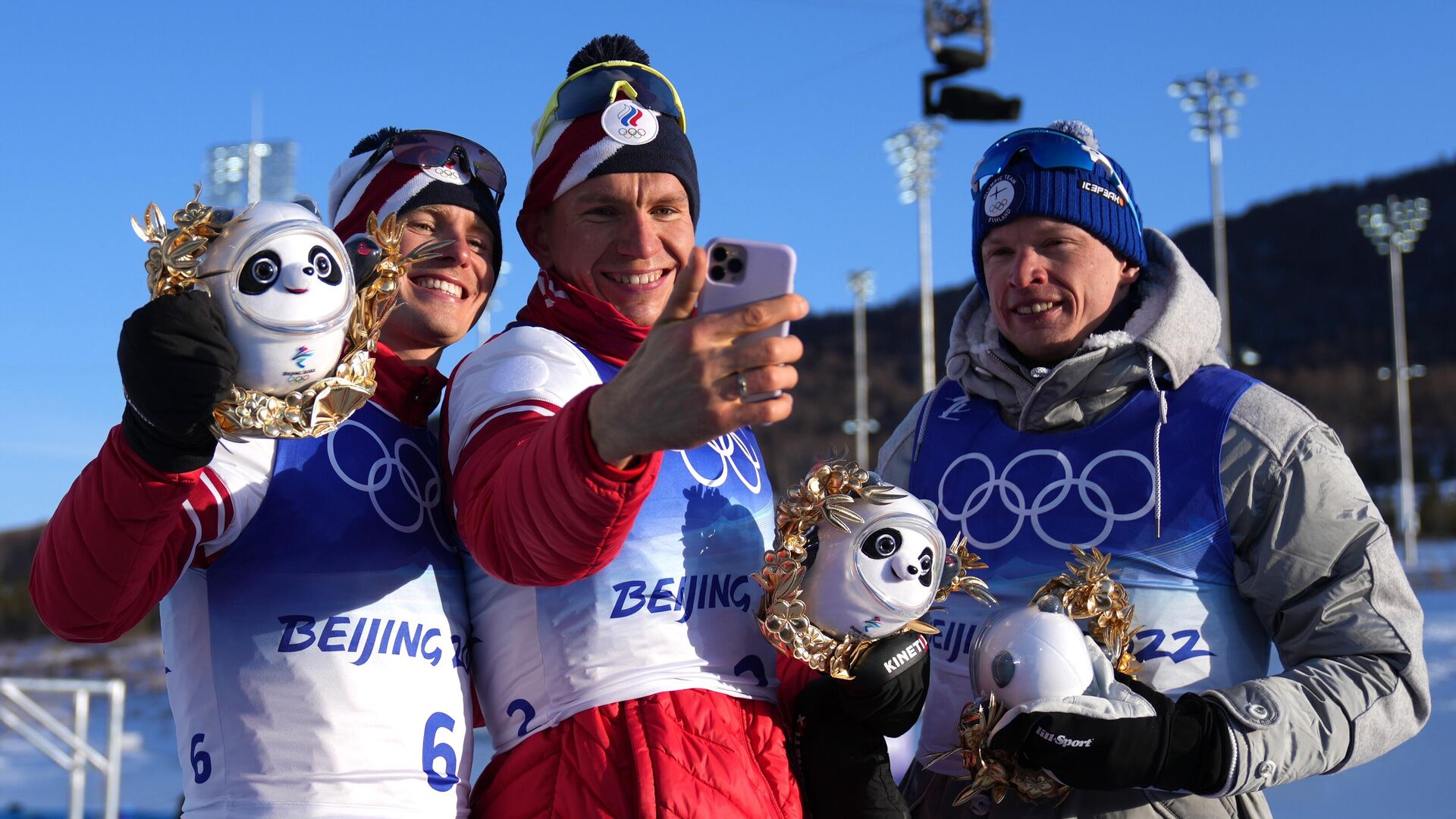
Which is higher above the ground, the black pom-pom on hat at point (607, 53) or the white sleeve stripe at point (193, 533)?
the black pom-pom on hat at point (607, 53)

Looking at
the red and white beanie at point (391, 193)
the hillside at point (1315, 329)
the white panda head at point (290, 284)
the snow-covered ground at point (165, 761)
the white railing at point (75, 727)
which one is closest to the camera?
the white panda head at point (290, 284)

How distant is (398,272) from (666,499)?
0.69 m

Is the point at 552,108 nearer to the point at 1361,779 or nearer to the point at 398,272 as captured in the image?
the point at 398,272

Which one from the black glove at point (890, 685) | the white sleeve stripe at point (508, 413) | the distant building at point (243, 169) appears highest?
the distant building at point (243, 169)

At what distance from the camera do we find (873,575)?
8.42ft

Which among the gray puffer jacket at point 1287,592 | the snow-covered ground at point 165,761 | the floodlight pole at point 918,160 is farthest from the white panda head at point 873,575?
the floodlight pole at point 918,160

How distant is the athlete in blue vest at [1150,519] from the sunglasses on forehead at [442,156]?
1269 millimetres

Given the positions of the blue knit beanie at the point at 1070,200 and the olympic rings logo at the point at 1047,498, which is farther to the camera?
the blue knit beanie at the point at 1070,200

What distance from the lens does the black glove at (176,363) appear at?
6.44 ft

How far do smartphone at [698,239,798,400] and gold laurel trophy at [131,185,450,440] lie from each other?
60 cm

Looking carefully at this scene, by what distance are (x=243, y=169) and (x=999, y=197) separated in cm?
2192

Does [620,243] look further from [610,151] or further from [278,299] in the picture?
[278,299]

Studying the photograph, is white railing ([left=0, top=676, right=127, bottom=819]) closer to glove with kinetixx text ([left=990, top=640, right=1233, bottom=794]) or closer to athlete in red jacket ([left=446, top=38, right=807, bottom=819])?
athlete in red jacket ([left=446, top=38, right=807, bottom=819])

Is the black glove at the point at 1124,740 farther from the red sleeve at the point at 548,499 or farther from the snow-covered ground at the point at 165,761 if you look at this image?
the snow-covered ground at the point at 165,761
